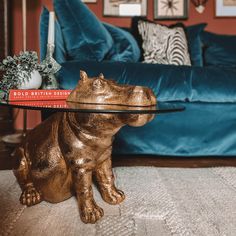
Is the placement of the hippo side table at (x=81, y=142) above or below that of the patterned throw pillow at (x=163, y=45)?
below

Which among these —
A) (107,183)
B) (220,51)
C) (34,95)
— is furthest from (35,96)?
→ (220,51)

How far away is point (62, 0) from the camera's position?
5.61ft

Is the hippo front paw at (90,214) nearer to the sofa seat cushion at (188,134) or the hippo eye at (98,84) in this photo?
the hippo eye at (98,84)

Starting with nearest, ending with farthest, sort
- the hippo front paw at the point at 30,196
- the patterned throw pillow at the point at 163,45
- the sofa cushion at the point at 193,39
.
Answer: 1. the hippo front paw at the point at 30,196
2. the patterned throw pillow at the point at 163,45
3. the sofa cushion at the point at 193,39

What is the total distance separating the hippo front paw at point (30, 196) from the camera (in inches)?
40.9

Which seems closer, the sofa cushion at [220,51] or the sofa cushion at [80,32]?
the sofa cushion at [80,32]

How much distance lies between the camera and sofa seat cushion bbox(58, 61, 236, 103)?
5.20 ft

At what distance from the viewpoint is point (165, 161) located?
170cm

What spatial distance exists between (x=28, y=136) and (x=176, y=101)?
831mm

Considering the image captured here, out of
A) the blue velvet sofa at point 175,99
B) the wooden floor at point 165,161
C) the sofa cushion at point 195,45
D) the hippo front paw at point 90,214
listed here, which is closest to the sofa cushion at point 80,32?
the blue velvet sofa at point 175,99

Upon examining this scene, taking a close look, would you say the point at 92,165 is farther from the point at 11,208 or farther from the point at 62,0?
the point at 62,0

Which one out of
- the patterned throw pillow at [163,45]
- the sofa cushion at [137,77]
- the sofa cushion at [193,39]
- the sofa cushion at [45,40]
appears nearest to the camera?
the sofa cushion at [137,77]

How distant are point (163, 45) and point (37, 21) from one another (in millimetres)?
1426

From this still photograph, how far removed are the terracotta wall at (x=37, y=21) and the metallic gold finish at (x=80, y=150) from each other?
200 centimetres
